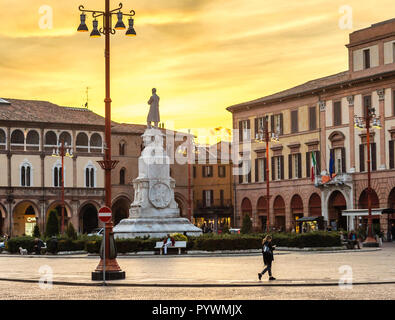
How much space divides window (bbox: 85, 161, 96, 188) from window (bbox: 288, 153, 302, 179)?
1002 inches

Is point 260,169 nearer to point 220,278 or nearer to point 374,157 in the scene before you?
point 374,157

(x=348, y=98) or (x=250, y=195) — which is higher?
(x=348, y=98)

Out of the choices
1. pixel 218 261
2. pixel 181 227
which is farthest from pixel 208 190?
pixel 218 261

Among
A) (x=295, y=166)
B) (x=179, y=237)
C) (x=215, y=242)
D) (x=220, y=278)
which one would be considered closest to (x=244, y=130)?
(x=295, y=166)

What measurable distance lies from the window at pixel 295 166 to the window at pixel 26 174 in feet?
91.6

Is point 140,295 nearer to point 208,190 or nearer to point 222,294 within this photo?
point 222,294

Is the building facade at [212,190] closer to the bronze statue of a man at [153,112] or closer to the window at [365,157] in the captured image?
the window at [365,157]

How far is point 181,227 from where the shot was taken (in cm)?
5072

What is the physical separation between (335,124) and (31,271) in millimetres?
48938

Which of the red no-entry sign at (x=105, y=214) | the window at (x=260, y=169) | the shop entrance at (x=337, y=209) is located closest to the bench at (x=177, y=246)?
the red no-entry sign at (x=105, y=214)

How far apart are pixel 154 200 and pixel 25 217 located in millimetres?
49353

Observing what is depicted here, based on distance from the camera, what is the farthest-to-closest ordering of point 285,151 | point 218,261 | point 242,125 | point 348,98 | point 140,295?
1. point 242,125
2. point 285,151
3. point 348,98
4. point 218,261
5. point 140,295

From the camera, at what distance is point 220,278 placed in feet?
92.2

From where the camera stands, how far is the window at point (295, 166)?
83938mm
